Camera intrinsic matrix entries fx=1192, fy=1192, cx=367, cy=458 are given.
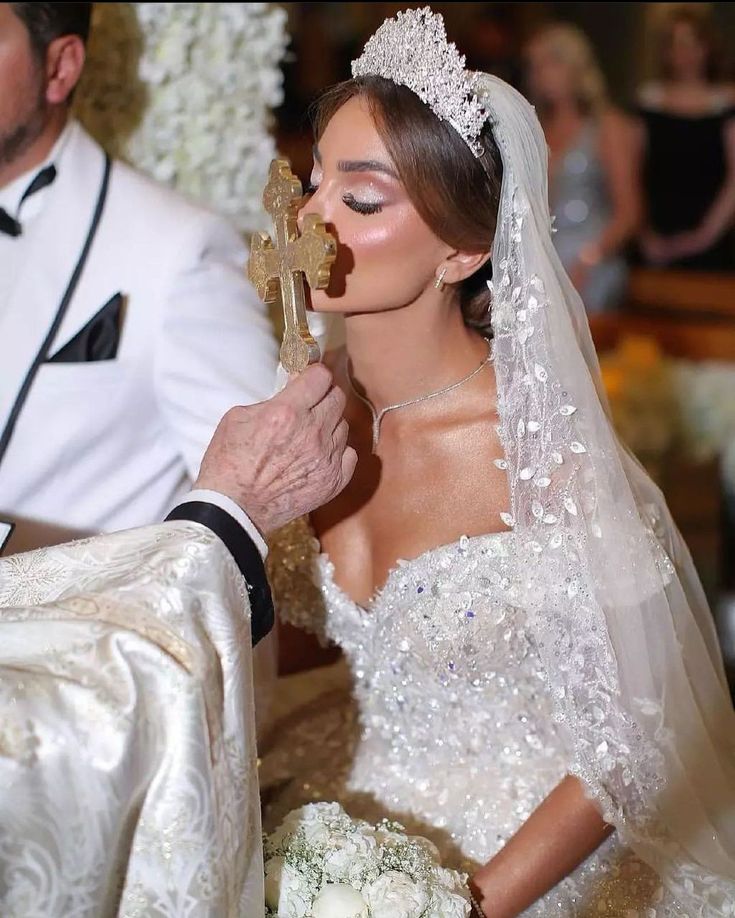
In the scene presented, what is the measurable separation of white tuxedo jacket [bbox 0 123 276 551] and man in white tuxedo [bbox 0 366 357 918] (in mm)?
768

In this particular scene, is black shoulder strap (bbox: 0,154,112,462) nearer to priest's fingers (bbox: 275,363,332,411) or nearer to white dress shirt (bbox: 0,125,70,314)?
white dress shirt (bbox: 0,125,70,314)

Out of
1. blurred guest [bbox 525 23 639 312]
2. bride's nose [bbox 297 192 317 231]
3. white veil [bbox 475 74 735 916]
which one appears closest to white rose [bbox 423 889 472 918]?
white veil [bbox 475 74 735 916]

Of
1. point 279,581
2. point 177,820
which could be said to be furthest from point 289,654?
point 177,820

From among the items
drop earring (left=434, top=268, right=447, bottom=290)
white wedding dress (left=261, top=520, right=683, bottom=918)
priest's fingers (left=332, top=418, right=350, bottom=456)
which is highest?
drop earring (left=434, top=268, right=447, bottom=290)

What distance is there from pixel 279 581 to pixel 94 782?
32.7 inches

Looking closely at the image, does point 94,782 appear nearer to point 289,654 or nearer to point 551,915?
point 551,915

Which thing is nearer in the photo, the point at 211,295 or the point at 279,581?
the point at 279,581

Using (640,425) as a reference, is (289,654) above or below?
above

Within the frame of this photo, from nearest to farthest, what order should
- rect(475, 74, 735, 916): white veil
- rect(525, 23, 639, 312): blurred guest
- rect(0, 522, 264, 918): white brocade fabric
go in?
rect(0, 522, 264, 918): white brocade fabric → rect(475, 74, 735, 916): white veil → rect(525, 23, 639, 312): blurred guest

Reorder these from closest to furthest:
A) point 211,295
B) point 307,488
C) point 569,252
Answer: point 307,488 < point 211,295 < point 569,252

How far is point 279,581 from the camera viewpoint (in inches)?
84.4

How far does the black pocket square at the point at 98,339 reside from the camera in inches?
91.8

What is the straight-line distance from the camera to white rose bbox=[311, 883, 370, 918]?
5.01ft

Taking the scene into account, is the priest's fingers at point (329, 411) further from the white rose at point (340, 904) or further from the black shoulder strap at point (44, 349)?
the black shoulder strap at point (44, 349)
